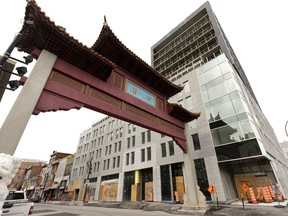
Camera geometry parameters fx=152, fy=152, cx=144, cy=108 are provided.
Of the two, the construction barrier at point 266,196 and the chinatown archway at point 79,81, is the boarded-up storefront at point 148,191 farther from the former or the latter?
the construction barrier at point 266,196

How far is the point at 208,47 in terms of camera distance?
26094 millimetres

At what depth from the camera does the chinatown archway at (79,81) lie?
4938 mm

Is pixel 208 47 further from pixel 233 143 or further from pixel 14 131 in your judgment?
pixel 14 131

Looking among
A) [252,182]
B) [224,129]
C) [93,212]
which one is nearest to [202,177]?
[252,182]

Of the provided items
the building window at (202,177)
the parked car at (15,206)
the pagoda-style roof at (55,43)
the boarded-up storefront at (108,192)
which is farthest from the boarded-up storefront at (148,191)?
the pagoda-style roof at (55,43)

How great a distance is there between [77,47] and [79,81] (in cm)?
141

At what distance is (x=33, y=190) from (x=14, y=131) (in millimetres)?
61136

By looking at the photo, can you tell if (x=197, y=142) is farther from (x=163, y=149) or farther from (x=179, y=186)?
(x=179, y=186)

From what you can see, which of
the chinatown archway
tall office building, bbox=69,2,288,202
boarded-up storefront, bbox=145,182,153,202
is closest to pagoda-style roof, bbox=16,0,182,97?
the chinatown archway

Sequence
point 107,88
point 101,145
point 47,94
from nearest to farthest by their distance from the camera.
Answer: point 47,94
point 107,88
point 101,145

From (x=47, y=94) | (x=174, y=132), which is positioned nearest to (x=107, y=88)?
(x=47, y=94)

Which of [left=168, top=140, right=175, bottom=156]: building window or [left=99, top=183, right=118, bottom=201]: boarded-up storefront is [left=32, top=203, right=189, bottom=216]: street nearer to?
[left=168, top=140, right=175, bottom=156]: building window

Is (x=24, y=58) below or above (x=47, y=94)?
above

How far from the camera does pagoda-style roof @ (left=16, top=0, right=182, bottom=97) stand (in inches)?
203
